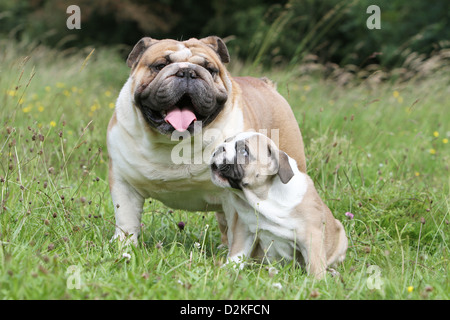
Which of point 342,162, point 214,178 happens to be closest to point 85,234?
point 214,178

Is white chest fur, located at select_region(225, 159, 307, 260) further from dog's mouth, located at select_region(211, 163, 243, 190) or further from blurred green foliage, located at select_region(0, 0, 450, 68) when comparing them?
blurred green foliage, located at select_region(0, 0, 450, 68)

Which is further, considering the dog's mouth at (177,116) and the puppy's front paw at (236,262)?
the dog's mouth at (177,116)

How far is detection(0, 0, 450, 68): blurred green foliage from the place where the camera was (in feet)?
57.9

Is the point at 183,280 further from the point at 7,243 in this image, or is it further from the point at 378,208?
the point at 378,208

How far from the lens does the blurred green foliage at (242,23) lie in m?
17.7

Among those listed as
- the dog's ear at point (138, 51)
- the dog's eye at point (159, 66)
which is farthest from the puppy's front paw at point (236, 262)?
the dog's ear at point (138, 51)

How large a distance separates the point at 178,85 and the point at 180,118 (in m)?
0.21

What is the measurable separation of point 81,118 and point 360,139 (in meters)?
3.33

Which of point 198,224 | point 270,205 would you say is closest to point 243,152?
point 270,205

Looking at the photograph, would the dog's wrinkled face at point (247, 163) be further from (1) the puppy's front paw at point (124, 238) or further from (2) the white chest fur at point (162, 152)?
(1) the puppy's front paw at point (124, 238)

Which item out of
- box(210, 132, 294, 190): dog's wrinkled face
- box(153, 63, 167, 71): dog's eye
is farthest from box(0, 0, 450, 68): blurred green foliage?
box(210, 132, 294, 190): dog's wrinkled face

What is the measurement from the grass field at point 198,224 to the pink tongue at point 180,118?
2.09 feet

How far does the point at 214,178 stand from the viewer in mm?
3803

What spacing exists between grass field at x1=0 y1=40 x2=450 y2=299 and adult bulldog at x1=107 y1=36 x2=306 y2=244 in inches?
10.0
